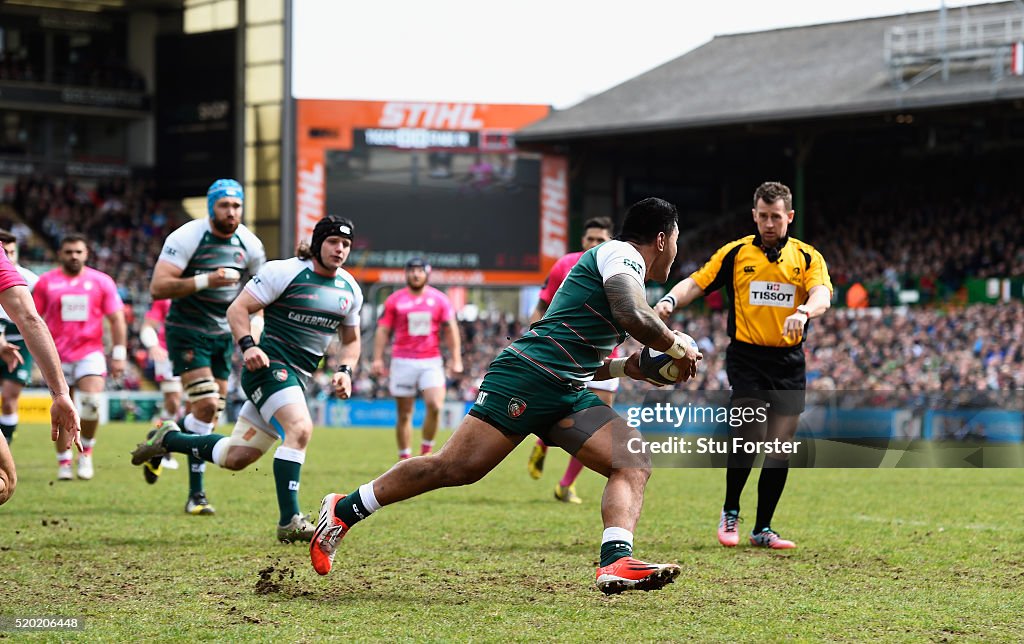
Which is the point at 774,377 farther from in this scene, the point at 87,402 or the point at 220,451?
the point at 87,402

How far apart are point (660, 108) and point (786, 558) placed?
120 ft

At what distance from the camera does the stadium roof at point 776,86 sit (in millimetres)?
36688

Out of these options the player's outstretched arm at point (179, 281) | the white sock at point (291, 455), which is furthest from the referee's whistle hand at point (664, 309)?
the player's outstretched arm at point (179, 281)

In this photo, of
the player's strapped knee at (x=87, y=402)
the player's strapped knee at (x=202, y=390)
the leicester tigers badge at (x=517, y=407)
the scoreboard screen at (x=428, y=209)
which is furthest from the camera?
the scoreboard screen at (x=428, y=209)

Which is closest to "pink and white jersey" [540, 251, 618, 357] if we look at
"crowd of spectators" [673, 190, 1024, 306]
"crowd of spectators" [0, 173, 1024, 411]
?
"crowd of spectators" [0, 173, 1024, 411]

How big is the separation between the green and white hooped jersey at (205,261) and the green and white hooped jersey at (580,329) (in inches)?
163

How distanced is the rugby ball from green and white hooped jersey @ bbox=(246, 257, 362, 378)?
2.97 meters

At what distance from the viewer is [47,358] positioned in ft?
18.3

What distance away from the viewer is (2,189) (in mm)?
50188

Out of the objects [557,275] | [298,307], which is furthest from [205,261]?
[557,275]

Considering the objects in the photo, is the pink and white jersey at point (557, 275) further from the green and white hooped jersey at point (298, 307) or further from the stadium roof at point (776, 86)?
the stadium roof at point (776, 86)

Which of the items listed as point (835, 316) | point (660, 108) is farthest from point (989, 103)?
point (660, 108)

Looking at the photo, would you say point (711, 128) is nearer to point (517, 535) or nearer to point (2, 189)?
point (2, 189)

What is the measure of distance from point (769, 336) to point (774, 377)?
0.28 meters
